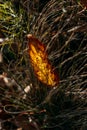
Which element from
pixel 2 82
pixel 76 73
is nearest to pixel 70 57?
pixel 76 73

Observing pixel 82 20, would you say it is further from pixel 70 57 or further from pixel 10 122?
pixel 10 122

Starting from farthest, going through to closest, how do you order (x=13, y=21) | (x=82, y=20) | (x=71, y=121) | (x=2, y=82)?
(x=13, y=21)
(x=82, y=20)
(x=2, y=82)
(x=71, y=121)

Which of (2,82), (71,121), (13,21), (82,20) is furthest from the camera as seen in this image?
(13,21)

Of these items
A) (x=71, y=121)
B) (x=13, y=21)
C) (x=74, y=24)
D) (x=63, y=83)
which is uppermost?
(x=13, y=21)

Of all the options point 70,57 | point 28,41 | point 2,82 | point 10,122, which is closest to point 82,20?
point 70,57

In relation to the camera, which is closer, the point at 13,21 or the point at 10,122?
the point at 10,122

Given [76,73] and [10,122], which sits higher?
[76,73]
